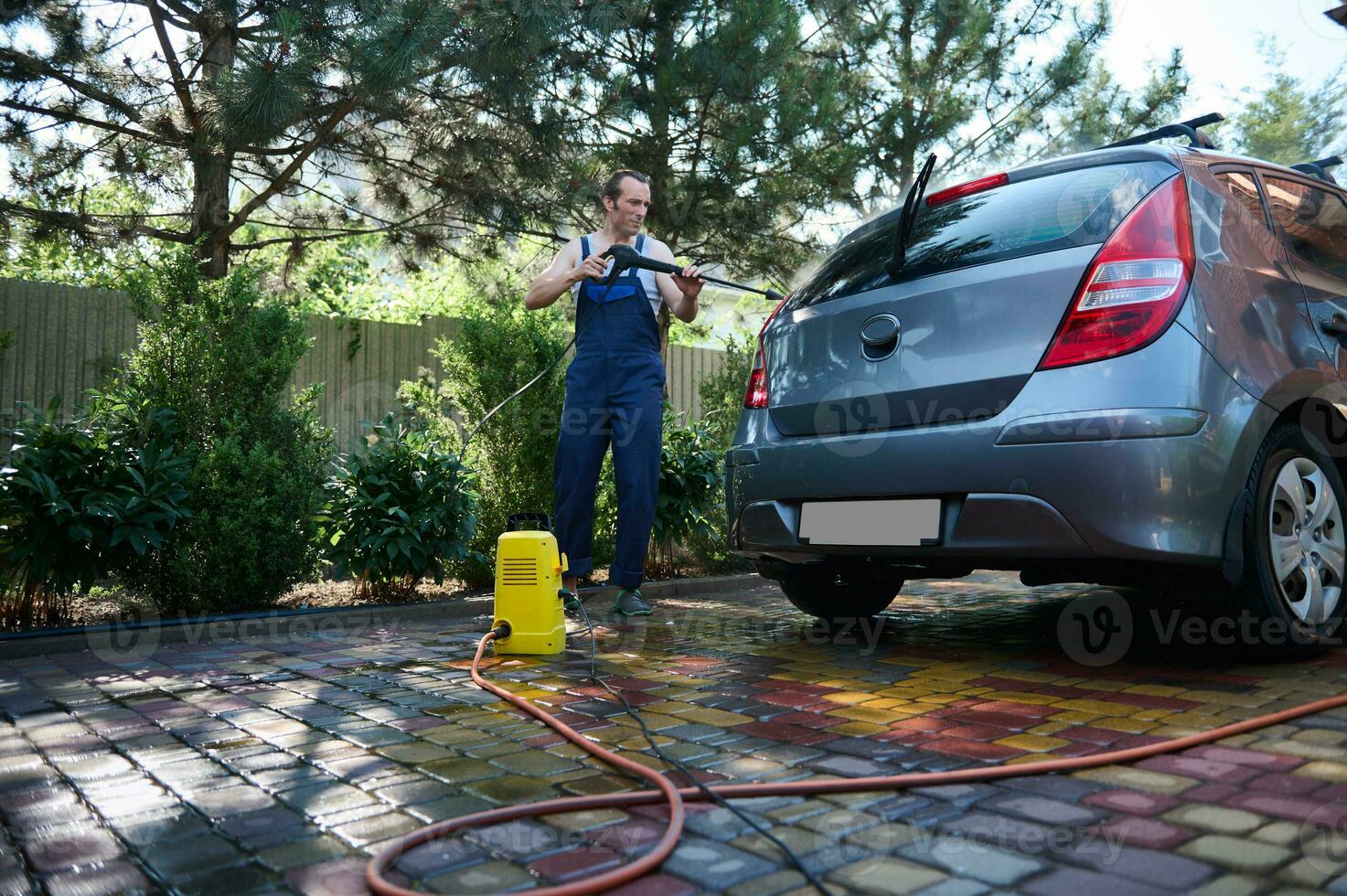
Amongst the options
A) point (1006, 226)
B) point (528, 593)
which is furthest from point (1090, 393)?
point (528, 593)

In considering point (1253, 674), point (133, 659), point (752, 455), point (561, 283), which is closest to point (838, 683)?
point (752, 455)

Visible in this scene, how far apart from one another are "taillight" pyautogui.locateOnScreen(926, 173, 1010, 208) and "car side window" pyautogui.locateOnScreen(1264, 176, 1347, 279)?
0.91 metres

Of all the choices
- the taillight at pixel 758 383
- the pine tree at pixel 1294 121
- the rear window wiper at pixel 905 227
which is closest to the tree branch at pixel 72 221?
the taillight at pixel 758 383

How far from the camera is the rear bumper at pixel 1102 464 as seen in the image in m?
2.85

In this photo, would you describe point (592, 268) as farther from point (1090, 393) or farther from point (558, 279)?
point (1090, 393)

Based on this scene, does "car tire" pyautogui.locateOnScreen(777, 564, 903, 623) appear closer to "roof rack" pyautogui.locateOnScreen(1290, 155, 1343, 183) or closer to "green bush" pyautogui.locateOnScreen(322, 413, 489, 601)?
"green bush" pyautogui.locateOnScreen(322, 413, 489, 601)

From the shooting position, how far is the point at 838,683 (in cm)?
329

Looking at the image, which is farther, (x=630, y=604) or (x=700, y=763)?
(x=630, y=604)

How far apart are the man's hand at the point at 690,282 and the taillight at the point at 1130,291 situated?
1.98 meters

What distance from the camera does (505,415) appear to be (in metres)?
6.02

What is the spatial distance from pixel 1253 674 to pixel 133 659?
4.00 metres

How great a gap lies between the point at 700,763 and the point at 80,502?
3.41m

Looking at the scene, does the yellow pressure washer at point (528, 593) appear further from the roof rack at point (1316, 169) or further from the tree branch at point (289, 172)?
the tree branch at point (289, 172)

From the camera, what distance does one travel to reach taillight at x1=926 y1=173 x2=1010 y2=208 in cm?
353
